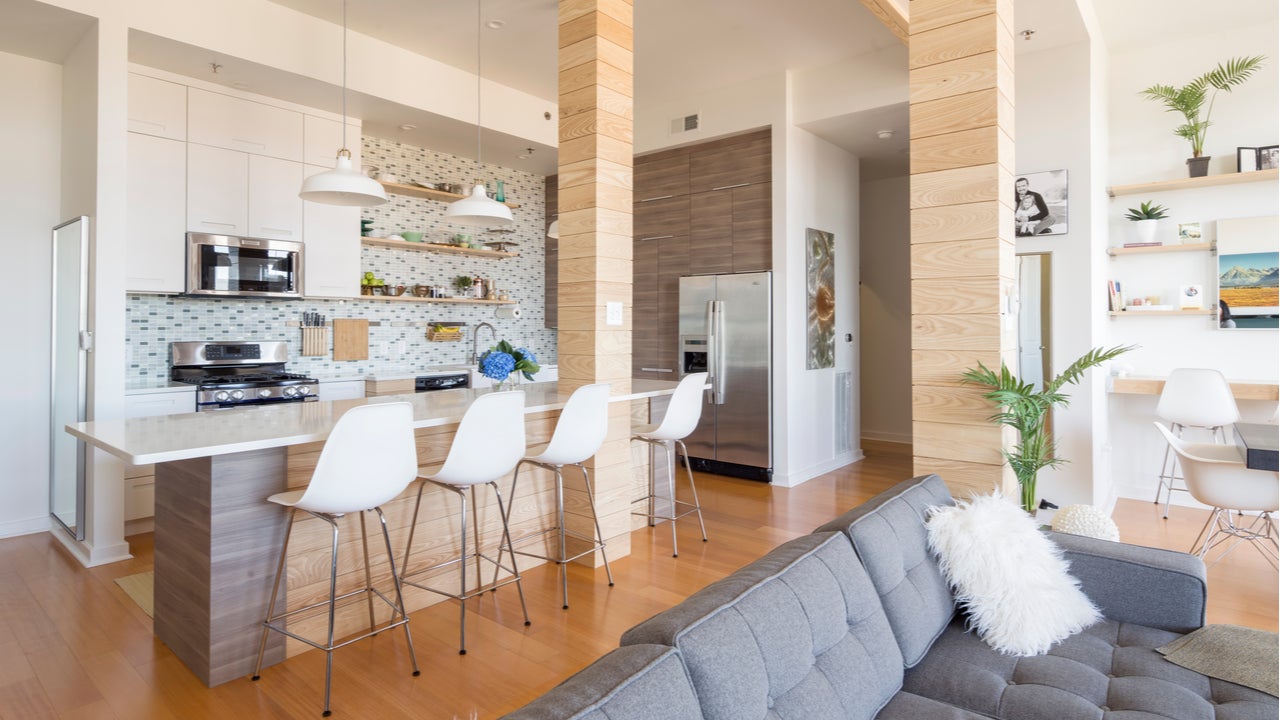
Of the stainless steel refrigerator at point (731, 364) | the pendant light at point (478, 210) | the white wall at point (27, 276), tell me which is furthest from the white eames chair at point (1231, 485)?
the white wall at point (27, 276)

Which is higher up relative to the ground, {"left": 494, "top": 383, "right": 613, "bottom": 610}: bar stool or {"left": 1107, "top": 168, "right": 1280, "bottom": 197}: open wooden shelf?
{"left": 1107, "top": 168, "right": 1280, "bottom": 197}: open wooden shelf

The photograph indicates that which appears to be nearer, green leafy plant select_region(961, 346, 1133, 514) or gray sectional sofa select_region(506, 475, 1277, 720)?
gray sectional sofa select_region(506, 475, 1277, 720)

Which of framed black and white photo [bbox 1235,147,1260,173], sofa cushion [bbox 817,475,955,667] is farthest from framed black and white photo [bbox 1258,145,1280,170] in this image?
sofa cushion [bbox 817,475,955,667]

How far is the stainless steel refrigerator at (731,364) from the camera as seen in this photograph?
5.58 metres

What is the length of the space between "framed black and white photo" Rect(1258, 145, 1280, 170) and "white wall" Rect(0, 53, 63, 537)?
7.50 metres

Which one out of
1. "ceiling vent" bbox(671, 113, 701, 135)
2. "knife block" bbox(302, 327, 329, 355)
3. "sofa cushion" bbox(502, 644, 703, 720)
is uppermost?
"ceiling vent" bbox(671, 113, 701, 135)

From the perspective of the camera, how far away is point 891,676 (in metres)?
1.58


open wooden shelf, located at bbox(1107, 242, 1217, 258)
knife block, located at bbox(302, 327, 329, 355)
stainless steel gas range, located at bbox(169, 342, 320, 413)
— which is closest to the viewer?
stainless steel gas range, located at bbox(169, 342, 320, 413)

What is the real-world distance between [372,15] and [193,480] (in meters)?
3.19

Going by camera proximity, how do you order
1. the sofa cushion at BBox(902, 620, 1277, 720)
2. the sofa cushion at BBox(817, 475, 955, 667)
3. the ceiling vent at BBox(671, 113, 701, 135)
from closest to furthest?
the sofa cushion at BBox(902, 620, 1277, 720)
the sofa cushion at BBox(817, 475, 955, 667)
the ceiling vent at BBox(671, 113, 701, 135)

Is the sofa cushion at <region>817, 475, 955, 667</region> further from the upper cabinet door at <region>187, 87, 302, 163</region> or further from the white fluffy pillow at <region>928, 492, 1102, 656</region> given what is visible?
the upper cabinet door at <region>187, 87, 302, 163</region>

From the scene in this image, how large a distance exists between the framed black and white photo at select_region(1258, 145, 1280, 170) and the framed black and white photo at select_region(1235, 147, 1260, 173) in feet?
0.09

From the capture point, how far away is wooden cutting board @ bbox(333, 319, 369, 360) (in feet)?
17.7

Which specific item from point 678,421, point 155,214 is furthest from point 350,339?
point 678,421
